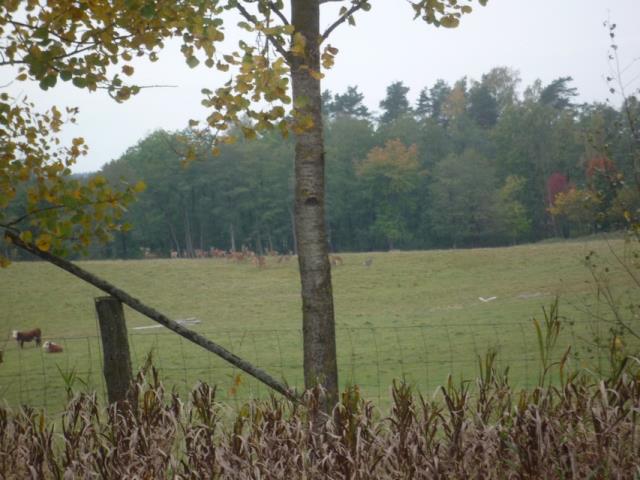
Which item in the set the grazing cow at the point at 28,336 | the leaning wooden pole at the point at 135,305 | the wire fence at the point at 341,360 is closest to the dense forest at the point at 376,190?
the grazing cow at the point at 28,336

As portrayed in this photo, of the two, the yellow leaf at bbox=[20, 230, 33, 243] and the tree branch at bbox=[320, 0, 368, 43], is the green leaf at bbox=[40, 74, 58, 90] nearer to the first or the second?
the yellow leaf at bbox=[20, 230, 33, 243]

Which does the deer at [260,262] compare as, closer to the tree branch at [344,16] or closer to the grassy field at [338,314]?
the grassy field at [338,314]

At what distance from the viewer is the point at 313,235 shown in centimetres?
564

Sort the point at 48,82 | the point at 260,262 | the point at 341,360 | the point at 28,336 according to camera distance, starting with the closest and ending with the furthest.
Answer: the point at 48,82 < the point at 341,360 < the point at 28,336 < the point at 260,262

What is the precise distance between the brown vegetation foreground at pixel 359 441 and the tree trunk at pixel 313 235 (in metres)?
0.92

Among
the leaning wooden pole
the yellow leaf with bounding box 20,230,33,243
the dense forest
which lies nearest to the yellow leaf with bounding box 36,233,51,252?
the yellow leaf with bounding box 20,230,33,243

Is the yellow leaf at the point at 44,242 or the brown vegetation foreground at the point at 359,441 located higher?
the yellow leaf at the point at 44,242

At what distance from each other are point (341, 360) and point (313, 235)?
10.8 metres

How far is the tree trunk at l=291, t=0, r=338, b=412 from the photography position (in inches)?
222

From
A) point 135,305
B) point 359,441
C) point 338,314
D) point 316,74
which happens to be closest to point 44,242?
point 135,305

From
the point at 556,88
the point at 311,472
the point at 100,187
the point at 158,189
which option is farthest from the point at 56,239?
the point at 556,88

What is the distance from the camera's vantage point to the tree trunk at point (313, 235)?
5.65 m

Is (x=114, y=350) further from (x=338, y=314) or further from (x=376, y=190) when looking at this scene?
(x=376, y=190)

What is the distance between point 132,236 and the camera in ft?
210
